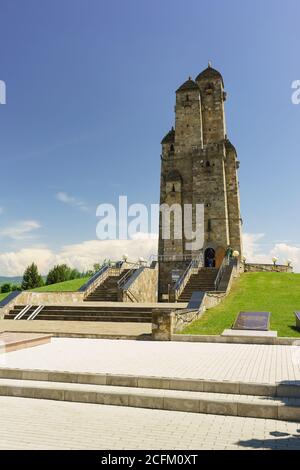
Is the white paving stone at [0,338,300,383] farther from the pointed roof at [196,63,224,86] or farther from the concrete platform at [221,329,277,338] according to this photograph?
the pointed roof at [196,63,224,86]

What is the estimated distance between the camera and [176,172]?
1556 inches

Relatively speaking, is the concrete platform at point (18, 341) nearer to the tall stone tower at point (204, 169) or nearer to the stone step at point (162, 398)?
the stone step at point (162, 398)

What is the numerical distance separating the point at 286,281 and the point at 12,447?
78.7ft

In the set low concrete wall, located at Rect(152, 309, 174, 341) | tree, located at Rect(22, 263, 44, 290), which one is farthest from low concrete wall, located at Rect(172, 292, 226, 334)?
tree, located at Rect(22, 263, 44, 290)

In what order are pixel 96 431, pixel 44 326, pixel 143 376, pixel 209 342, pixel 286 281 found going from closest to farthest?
pixel 96 431 → pixel 143 376 → pixel 209 342 → pixel 44 326 → pixel 286 281

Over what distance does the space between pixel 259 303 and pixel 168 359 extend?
10.5 metres

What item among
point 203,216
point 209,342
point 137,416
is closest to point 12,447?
point 137,416

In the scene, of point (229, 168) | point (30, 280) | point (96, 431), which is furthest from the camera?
point (30, 280)

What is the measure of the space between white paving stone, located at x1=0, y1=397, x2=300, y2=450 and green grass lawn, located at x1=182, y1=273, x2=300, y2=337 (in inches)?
299

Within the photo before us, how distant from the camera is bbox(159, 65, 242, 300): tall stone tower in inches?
1471

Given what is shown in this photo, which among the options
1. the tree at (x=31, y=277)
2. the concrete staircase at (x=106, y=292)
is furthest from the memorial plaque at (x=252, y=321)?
the tree at (x=31, y=277)

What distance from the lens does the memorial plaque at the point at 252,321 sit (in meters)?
13.6

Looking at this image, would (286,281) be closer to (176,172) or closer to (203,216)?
(203,216)

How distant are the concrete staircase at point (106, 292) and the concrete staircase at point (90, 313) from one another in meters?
5.04
